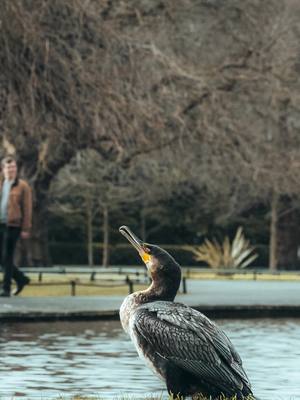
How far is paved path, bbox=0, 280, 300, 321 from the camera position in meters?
20.8

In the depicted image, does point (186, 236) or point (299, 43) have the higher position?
point (299, 43)

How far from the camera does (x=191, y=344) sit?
10.1 metres

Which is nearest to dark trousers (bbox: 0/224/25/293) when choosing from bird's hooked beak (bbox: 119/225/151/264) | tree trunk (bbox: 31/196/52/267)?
bird's hooked beak (bbox: 119/225/151/264)

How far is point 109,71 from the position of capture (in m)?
26.6

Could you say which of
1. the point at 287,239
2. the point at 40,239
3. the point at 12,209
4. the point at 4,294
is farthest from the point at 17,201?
the point at 287,239

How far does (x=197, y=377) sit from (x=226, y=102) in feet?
95.7

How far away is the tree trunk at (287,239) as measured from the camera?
56.8m

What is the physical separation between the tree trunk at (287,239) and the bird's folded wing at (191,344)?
46007 millimetres

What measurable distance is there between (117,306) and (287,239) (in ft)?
115

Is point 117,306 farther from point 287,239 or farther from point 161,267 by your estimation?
point 287,239

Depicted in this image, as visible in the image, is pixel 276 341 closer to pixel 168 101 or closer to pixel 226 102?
pixel 168 101

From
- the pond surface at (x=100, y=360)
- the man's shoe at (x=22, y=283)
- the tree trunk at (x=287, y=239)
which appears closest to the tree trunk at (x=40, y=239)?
the tree trunk at (x=287, y=239)

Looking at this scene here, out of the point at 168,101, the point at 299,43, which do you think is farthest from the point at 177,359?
the point at 299,43

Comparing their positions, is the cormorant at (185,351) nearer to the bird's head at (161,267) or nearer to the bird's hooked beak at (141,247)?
the bird's head at (161,267)
